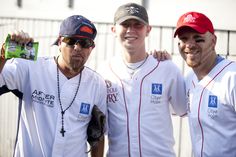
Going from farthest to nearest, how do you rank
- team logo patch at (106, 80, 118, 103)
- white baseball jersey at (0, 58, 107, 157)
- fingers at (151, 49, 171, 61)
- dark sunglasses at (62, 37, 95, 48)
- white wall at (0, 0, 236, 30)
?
white wall at (0, 0, 236, 30) < fingers at (151, 49, 171, 61) < team logo patch at (106, 80, 118, 103) < dark sunglasses at (62, 37, 95, 48) < white baseball jersey at (0, 58, 107, 157)

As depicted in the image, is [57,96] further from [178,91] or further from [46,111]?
[178,91]

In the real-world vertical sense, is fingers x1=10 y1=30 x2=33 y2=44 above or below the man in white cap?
above

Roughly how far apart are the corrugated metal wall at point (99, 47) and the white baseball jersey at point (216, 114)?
4.66ft

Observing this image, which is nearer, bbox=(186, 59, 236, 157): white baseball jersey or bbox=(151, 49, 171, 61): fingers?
bbox=(186, 59, 236, 157): white baseball jersey

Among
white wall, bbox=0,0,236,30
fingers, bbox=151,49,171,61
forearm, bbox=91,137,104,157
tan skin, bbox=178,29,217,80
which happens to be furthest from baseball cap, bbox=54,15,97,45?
white wall, bbox=0,0,236,30

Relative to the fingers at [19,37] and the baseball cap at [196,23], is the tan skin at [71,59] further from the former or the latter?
the baseball cap at [196,23]

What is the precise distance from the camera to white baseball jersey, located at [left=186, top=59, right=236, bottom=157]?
3020mm

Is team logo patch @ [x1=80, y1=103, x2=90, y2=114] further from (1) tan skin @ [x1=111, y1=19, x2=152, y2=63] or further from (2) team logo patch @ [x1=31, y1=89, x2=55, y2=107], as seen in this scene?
(1) tan skin @ [x1=111, y1=19, x2=152, y2=63]

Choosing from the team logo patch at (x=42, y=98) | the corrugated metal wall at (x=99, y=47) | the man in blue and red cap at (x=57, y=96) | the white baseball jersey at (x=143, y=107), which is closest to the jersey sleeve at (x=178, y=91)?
the white baseball jersey at (x=143, y=107)

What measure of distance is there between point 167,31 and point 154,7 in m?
0.35

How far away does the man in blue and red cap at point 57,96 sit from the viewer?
3.29 metres

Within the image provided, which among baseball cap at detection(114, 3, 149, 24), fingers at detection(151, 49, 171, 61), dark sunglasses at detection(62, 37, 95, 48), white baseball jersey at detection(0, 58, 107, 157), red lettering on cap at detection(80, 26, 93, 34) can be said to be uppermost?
baseball cap at detection(114, 3, 149, 24)

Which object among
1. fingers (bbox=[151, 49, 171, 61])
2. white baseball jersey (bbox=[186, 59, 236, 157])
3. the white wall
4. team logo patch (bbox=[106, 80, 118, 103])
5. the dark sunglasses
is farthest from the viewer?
the white wall

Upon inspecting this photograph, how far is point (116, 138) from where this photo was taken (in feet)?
12.0
